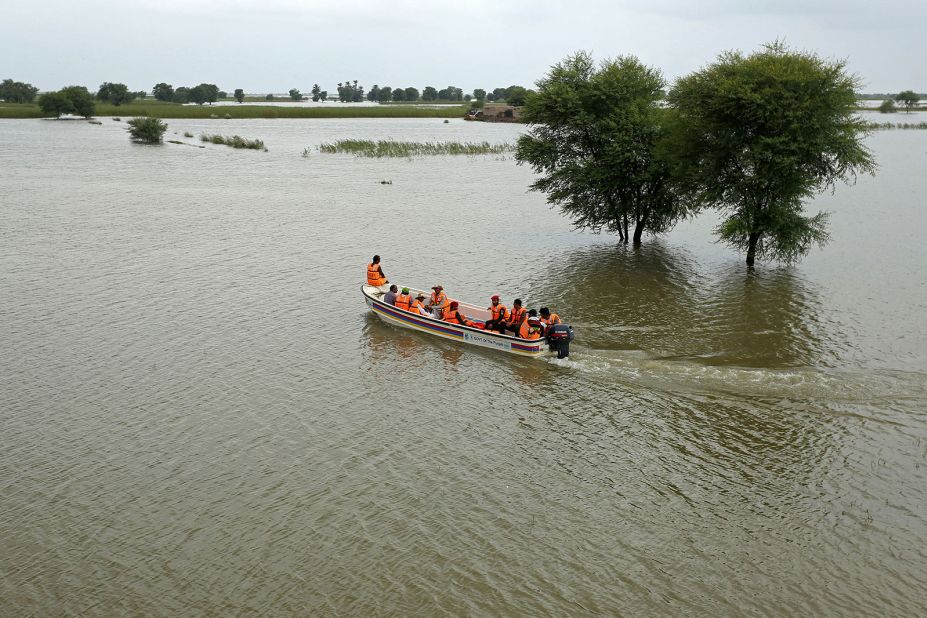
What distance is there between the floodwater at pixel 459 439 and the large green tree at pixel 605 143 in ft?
9.41

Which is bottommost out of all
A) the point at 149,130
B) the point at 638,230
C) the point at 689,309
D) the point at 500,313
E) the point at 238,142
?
the point at 689,309

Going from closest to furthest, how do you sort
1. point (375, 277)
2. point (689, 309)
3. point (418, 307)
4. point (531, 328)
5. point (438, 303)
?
point (531, 328) < point (418, 307) < point (438, 303) < point (689, 309) < point (375, 277)

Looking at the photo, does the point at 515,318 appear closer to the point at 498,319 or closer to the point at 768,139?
the point at 498,319

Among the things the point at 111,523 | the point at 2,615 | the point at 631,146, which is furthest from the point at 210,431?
the point at 631,146

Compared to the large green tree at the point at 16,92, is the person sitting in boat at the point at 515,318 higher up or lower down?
lower down

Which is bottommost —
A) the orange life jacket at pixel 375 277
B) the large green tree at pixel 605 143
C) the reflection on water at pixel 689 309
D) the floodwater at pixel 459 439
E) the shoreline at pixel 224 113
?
the floodwater at pixel 459 439

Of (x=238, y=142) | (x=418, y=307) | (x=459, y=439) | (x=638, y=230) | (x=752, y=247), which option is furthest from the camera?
(x=238, y=142)

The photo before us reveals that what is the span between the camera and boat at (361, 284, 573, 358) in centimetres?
2316

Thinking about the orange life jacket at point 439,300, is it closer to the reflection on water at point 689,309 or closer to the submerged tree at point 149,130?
the reflection on water at point 689,309

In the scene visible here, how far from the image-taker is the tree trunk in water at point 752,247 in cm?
3354

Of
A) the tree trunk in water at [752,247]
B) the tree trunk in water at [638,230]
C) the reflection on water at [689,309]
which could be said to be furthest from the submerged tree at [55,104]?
the tree trunk in water at [752,247]

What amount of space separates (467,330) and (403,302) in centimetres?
307

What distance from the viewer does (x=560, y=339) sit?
22766 mm

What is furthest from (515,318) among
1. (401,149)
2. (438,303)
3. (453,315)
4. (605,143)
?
(401,149)
